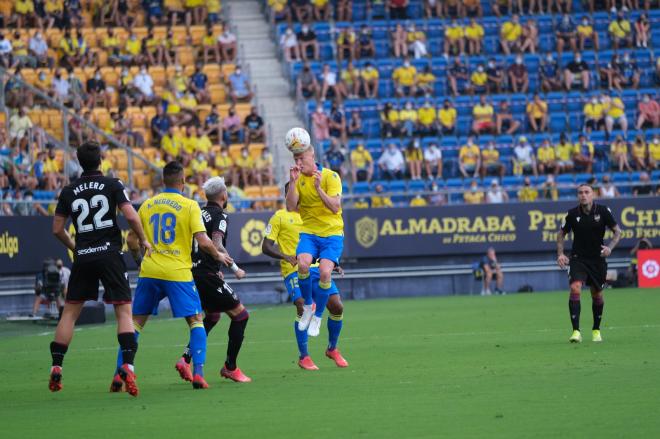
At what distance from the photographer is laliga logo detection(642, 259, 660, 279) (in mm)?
36469

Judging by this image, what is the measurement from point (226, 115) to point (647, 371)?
92.2 ft

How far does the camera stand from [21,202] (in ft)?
93.9

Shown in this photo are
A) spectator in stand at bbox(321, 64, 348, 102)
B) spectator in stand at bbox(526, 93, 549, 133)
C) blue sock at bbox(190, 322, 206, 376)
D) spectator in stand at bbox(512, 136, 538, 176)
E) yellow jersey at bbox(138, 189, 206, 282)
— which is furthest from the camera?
spectator in stand at bbox(526, 93, 549, 133)

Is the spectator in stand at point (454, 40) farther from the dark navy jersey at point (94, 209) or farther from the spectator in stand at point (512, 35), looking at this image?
the dark navy jersey at point (94, 209)

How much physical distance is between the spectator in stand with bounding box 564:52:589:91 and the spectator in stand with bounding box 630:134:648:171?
13.1 feet

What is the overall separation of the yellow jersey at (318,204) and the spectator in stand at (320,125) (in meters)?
24.7

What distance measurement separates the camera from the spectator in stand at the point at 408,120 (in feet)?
130

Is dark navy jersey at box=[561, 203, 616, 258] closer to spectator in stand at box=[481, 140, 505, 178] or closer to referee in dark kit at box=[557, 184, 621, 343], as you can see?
referee in dark kit at box=[557, 184, 621, 343]

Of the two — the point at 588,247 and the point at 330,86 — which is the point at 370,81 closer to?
the point at 330,86

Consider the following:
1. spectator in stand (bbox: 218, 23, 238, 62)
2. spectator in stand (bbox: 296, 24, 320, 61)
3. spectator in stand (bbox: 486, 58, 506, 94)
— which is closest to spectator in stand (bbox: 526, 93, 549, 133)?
spectator in stand (bbox: 486, 58, 506, 94)

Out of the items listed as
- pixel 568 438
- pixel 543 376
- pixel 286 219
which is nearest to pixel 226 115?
pixel 286 219

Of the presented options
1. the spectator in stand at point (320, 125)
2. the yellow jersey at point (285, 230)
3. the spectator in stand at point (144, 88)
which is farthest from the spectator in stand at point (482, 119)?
the yellow jersey at point (285, 230)

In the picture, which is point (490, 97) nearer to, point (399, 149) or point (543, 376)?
point (399, 149)

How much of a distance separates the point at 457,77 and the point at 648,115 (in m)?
6.39
